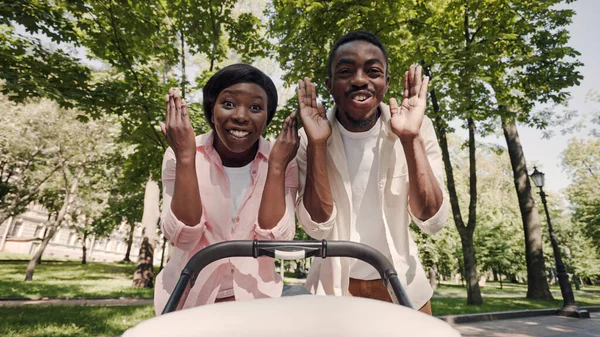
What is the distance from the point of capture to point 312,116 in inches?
60.5

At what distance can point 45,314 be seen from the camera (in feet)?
21.7

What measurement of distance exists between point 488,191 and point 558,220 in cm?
1176

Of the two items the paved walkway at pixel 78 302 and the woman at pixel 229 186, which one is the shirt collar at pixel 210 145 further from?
the paved walkway at pixel 78 302

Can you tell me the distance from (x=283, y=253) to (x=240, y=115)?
2.39ft

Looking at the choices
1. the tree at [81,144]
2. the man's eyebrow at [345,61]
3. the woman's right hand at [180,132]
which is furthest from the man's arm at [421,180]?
the tree at [81,144]

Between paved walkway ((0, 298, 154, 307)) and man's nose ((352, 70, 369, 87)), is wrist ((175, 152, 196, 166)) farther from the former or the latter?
paved walkway ((0, 298, 154, 307))

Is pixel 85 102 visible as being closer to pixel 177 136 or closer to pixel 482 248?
pixel 177 136

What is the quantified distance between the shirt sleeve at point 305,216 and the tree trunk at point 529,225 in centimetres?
1298

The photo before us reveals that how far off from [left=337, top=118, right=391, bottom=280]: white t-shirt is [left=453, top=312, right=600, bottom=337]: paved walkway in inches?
244

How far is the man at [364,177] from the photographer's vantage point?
151 cm

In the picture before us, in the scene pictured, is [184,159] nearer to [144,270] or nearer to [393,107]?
[393,107]

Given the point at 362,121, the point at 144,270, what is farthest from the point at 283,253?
the point at 144,270

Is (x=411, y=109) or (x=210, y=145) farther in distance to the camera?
(x=210, y=145)

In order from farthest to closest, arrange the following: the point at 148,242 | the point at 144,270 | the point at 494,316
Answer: the point at 148,242 → the point at 144,270 → the point at 494,316
